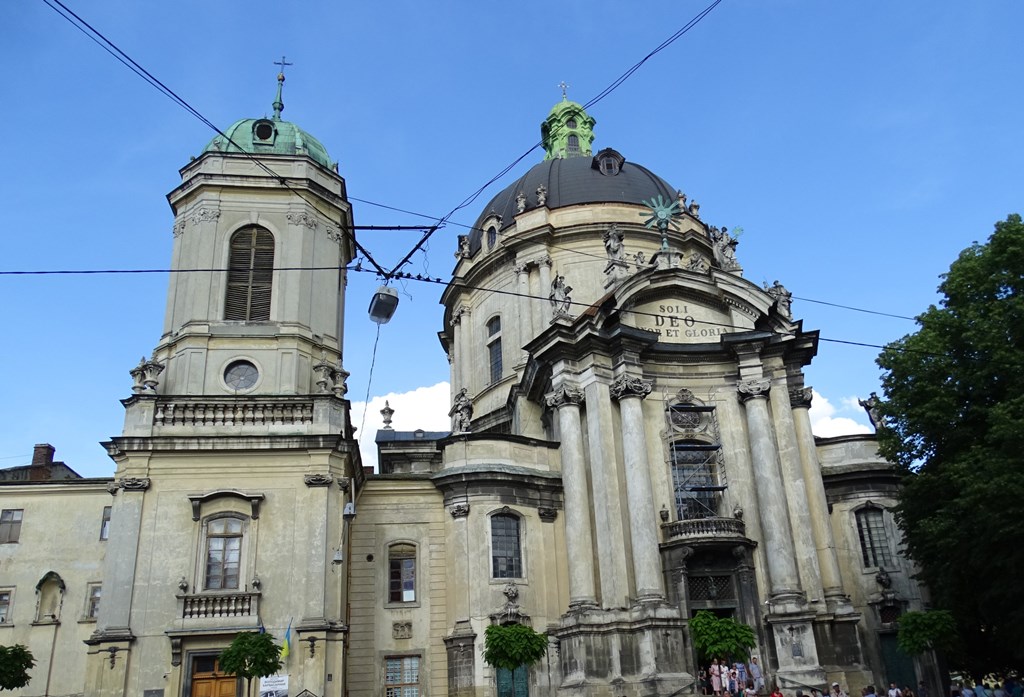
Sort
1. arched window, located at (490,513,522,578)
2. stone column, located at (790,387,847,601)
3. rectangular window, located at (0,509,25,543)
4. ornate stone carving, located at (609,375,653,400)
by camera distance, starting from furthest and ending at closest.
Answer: rectangular window, located at (0,509,25,543)
ornate stone carving, located at (609,375,653,400)
stone column, located at (790,387,847,601)
arched window, located at (490,513,522,578)

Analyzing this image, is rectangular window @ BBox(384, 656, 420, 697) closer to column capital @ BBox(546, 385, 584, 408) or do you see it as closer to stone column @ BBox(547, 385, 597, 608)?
stone column @ BBox(547, 385, 597, 608)

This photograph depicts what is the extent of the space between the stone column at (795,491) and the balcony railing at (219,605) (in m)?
16.3

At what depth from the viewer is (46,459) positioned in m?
36.4

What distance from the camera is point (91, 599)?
96.2 ft

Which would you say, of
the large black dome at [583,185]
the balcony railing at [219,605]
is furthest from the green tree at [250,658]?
the large black dome at [583,185]

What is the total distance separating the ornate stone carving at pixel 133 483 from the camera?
21.5 m

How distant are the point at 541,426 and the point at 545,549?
5101 millimetres

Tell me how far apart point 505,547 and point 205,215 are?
44.9 feet

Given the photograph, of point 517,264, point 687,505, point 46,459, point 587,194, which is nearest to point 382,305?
point 687,505

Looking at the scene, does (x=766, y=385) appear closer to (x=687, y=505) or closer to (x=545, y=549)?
(x=687, y=505)

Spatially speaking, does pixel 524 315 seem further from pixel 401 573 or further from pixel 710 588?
pixel 710 588

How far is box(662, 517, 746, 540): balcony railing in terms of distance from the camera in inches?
1024

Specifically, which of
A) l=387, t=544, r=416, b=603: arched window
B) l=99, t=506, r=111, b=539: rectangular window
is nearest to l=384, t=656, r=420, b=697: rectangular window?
l=387, t=544, r=416, b=603: arched window

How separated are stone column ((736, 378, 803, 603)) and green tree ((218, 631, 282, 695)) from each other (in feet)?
48.9
